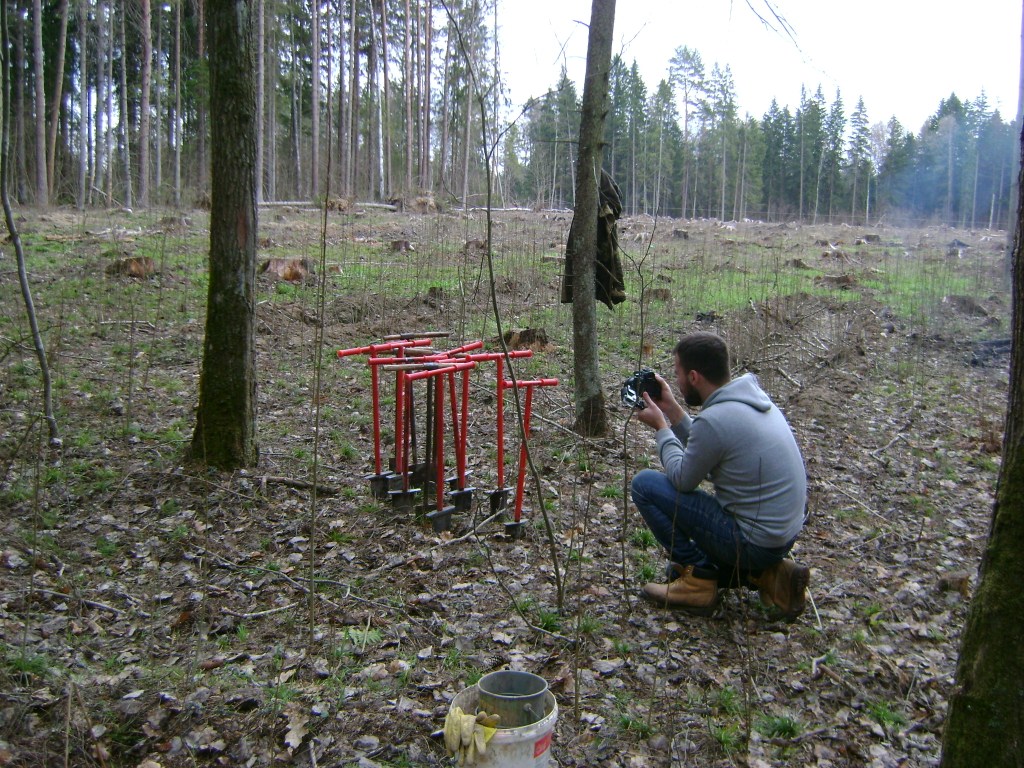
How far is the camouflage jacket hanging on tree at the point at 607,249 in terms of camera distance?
6.49m

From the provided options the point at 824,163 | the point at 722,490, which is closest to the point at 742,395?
the point at 722,490

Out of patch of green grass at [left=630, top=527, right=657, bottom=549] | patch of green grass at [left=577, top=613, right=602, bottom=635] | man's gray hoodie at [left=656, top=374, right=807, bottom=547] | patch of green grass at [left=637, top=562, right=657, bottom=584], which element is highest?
man's gray hoodie at [left=656, top=374, right=807, bottom=547]

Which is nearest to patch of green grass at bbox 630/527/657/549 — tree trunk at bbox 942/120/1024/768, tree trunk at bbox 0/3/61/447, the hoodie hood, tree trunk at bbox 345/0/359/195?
the hoodie hood

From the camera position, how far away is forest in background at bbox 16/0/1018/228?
43.3 feet

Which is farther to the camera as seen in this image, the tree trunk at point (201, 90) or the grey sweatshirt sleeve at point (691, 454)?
the tree trunk at point (201, 90)

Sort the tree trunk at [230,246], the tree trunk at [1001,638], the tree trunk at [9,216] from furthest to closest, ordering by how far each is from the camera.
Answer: the tree trunk at [230,246] → the tree trunk at [9,216] → the tree trunk at [1001,638]

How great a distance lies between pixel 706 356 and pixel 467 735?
84.8 inches

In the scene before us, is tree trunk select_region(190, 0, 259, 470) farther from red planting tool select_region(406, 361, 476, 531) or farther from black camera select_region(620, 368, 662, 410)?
black camera select_region(620, 368, 662, 410)

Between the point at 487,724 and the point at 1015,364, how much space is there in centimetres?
195

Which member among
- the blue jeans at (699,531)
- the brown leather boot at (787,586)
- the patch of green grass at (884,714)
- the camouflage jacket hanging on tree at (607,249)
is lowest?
the patch of green grass at (884,714)

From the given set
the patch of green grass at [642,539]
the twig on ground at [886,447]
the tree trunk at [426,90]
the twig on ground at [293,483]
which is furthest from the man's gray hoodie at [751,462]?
the tree trunk at [426,90]

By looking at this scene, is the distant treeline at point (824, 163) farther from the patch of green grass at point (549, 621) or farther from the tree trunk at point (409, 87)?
the patch of green grass at point (549, 621)

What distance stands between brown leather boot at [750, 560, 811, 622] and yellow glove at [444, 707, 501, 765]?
1895mm

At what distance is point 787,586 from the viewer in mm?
3730
